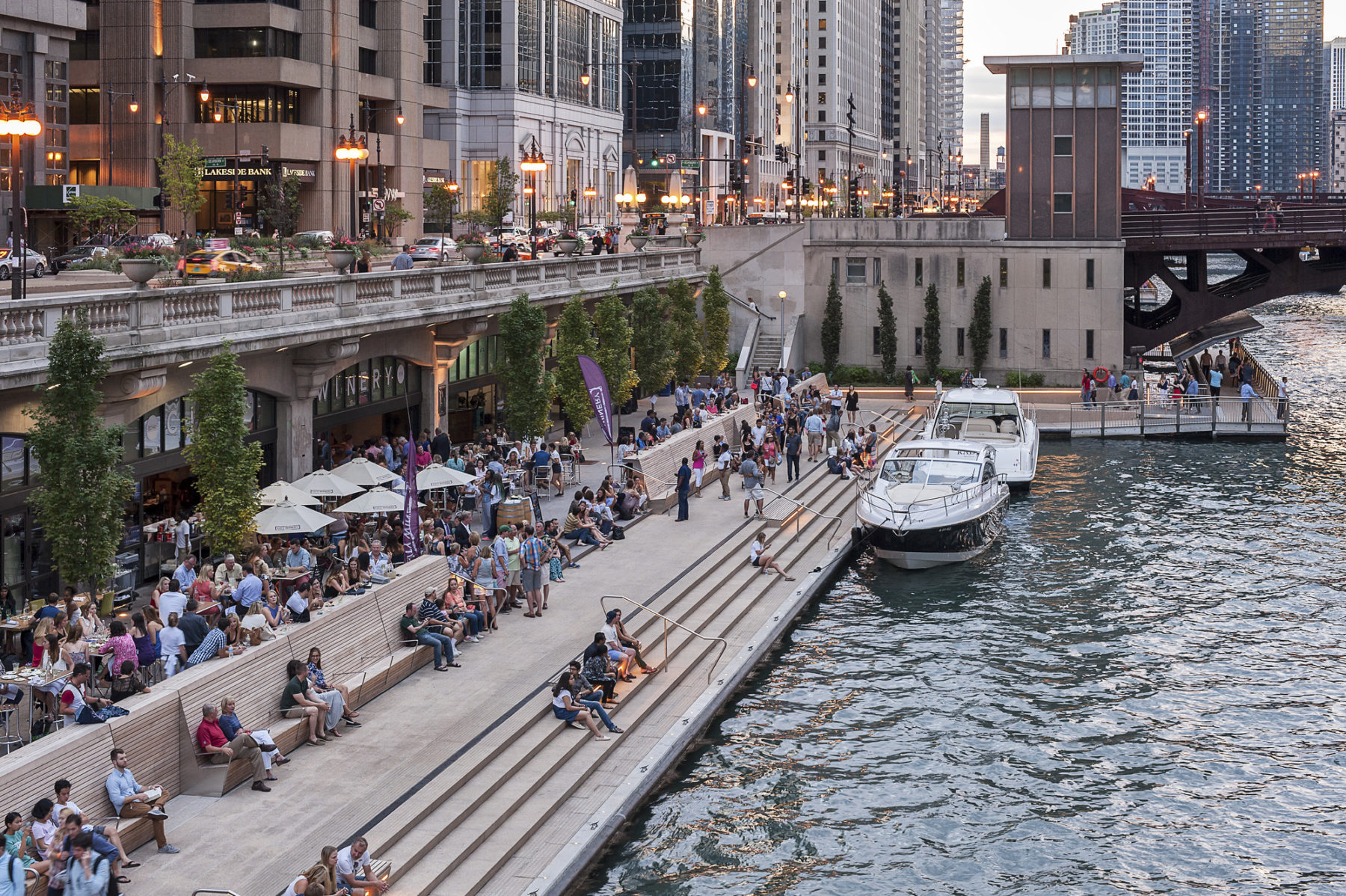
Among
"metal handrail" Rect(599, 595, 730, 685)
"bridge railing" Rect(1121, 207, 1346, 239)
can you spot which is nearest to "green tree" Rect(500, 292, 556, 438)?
"metal handrail" Rect(599, 595, 730, 685)

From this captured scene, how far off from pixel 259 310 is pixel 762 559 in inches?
517

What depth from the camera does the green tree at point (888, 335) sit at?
239 ft

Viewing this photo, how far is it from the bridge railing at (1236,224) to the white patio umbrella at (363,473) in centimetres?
5278

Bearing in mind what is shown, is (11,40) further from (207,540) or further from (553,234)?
(207,540)

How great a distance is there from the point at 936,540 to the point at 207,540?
62.6ft

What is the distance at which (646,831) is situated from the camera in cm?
2112

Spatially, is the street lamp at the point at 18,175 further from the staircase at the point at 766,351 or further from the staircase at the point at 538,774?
the staircase at the point at 766,351

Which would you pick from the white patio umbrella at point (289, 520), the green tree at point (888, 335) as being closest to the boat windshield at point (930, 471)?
the white patio umbrella at point (289, 520)

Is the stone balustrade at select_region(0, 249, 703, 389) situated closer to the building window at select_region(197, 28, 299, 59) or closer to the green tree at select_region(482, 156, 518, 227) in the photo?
the green tree at select_region(482, 156, 518, 227)

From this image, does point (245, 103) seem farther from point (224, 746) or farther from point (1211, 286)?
point (224, 746)

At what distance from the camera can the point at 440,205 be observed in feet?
313

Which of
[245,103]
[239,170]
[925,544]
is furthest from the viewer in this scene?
[245,103]

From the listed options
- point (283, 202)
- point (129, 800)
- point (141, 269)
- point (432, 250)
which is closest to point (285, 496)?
point (141, 269)

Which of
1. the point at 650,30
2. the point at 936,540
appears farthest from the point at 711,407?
the point at 650,30
